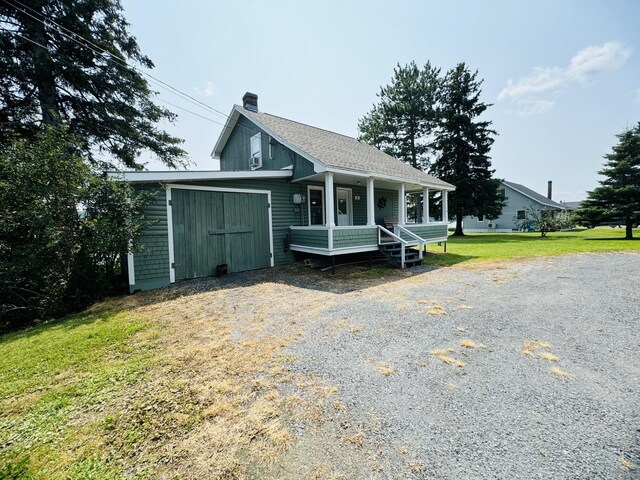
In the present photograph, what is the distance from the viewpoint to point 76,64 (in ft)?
31.8

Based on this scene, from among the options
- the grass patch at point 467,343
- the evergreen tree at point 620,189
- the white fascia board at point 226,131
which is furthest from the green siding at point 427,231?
the evergreen tree at point 620,189

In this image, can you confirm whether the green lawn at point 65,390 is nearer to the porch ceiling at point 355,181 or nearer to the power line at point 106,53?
the porch ceiling at point 355,181

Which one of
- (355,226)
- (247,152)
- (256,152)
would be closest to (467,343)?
(355,226)

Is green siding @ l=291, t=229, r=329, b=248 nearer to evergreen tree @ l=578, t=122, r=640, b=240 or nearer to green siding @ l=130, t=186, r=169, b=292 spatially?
green siding @ l=130, t=186, r=169, b=292

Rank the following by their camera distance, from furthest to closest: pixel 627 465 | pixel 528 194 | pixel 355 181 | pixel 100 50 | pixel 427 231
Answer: pixel 528 194 < pixel 427 231 < pixel 355 181 < pixel 100 50 < pixel 627 465

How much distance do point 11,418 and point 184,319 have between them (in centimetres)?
239

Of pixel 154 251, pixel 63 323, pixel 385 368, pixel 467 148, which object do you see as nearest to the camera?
pixel 385 368

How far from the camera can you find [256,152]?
37.9 ft

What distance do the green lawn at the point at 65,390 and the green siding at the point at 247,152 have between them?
704cm

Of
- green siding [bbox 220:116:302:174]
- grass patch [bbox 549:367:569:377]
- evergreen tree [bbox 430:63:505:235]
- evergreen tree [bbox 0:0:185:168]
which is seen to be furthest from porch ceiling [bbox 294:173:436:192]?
evergreen tree [bbox 430:63:505:235]

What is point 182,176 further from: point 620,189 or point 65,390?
point 620,189

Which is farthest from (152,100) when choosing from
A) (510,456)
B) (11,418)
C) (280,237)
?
(510,456)

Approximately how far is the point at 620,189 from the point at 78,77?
29102 millimetres

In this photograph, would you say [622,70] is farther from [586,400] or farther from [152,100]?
[152,100]
